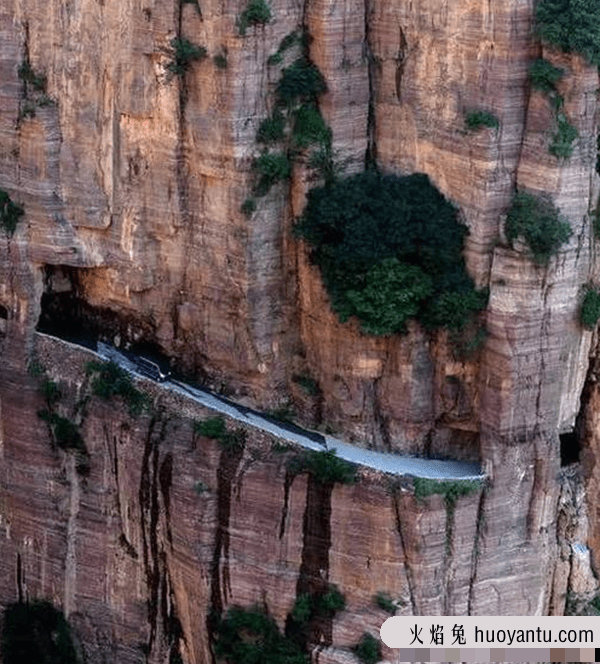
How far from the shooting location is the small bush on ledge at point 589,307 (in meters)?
21.7

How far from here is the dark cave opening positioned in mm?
23188

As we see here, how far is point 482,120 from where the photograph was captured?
2086 centimetres

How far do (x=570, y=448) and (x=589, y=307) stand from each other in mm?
2733

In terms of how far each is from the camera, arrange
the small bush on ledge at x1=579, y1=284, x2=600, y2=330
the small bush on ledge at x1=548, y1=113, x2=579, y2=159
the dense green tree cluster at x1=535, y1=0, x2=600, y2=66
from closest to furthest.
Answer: the dense green tree cluster at x1=535, y1=0, x2=600, y2=66, the small bush on ledge at x1=548, y1=113, x2=579, y2=159, the small bush on ledge at x1=579, y1=284, x2=600, y2=330

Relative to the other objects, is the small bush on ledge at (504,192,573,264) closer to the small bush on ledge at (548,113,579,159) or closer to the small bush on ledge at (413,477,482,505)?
the small bush on ledge at (548,113,579,159)

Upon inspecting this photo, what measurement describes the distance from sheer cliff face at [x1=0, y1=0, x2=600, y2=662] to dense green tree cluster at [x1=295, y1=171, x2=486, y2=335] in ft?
1.01

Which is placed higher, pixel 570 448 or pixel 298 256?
pixel 298 256

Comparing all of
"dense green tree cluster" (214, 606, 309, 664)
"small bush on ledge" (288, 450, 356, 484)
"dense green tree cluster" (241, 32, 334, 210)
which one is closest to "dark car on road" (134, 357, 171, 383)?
"small bush on ledge" (288, 450, 356, 484)

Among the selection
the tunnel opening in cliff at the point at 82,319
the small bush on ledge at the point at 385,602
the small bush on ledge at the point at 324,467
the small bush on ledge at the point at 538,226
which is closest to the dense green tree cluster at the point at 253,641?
the small bush on ledge at the point at 385,602

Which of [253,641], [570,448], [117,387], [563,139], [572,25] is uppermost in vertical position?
[572,25]

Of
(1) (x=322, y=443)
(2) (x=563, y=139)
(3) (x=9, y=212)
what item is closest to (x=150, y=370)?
(1) (x=322, y=443)

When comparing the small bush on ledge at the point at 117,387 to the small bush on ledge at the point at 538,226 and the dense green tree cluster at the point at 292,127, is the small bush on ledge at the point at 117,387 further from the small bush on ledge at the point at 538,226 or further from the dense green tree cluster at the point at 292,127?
the small bush on ledge at the point at 538,226

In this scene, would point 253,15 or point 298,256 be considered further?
point 298,256

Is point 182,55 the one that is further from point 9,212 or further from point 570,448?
point 570,448
